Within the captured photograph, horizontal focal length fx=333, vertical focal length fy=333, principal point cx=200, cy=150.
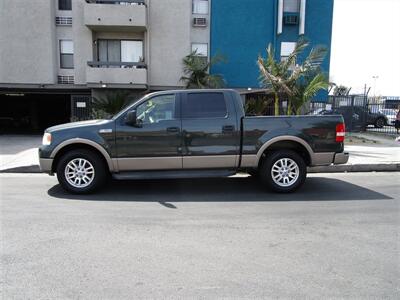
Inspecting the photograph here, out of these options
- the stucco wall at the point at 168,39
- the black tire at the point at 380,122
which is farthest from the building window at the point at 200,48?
the black tire at the point at 380,122

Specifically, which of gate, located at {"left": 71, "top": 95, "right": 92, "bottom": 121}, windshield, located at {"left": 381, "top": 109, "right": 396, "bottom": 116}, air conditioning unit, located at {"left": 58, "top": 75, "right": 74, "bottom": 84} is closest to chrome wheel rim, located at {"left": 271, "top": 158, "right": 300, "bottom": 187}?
gate, located at {"left": 71, "top": 95, "right": 92, "bottom": 121}

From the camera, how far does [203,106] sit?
6555mm

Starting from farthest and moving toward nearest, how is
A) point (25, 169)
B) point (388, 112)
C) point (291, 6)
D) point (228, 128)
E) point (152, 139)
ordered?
point (388, 112) → point (291, 6) → point (25, 169) → point (228, 128) → point (152, 139)

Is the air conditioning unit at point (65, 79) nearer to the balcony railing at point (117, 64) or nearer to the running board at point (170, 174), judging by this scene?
the balcony railing at point (117, 64)

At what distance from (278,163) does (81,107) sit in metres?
14.6

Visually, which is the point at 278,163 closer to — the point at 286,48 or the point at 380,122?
the point at 286,48

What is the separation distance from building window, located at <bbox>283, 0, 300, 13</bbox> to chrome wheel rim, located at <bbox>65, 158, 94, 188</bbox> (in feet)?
55.3

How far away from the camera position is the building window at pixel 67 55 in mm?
18584

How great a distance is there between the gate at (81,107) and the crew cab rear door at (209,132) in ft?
42.5

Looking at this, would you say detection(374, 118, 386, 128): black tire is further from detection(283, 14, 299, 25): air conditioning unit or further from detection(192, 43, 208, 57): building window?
detection(192, 43, 208, 57): building window

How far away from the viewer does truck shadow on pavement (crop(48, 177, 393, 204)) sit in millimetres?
6242

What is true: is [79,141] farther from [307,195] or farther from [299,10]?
[299,10]

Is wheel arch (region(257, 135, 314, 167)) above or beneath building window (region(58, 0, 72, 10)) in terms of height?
beneath

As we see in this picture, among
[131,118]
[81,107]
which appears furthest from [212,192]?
[81,107]
